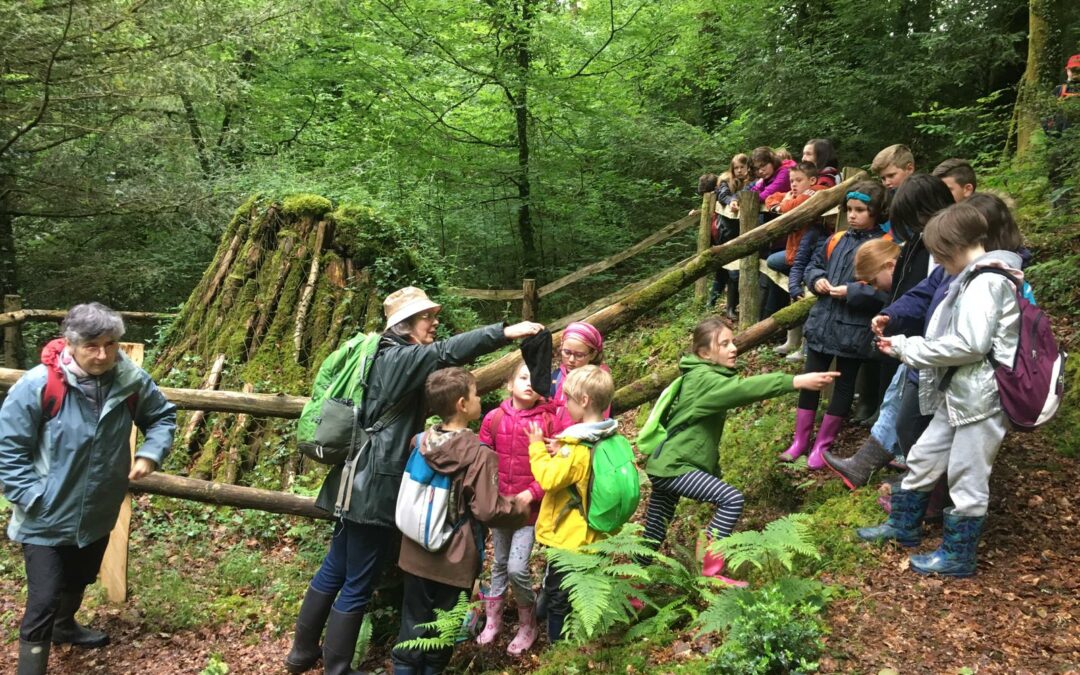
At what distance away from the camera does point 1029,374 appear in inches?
121

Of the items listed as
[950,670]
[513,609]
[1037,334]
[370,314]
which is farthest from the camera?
[370,314]

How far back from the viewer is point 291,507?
4.54 meters

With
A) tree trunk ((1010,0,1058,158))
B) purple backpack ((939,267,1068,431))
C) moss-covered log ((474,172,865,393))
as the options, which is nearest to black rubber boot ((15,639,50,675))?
moss-covered log ((474,172,865,393))

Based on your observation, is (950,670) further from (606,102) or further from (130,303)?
(130,303)

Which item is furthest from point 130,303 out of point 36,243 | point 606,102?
point 606,102

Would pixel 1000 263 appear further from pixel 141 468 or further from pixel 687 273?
pixel 141 468

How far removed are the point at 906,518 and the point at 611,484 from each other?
1566mm

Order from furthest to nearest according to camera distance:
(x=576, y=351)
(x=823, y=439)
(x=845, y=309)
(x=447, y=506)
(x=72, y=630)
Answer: (x=823, y=439), (x=845, y=309), (x=72, y=630), (x=576, y=351), (x=447, y=506)

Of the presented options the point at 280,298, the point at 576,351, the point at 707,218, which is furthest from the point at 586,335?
the point at 707,218

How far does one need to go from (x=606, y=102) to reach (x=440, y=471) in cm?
1027

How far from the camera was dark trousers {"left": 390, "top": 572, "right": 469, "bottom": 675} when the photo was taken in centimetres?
358

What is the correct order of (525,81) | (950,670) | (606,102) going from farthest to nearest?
1. (606,102)
2. (525,81)
3. (950,670)

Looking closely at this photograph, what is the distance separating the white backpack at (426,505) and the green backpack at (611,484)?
0.72 meters

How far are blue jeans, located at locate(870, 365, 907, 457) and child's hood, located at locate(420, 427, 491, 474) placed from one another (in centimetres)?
242
